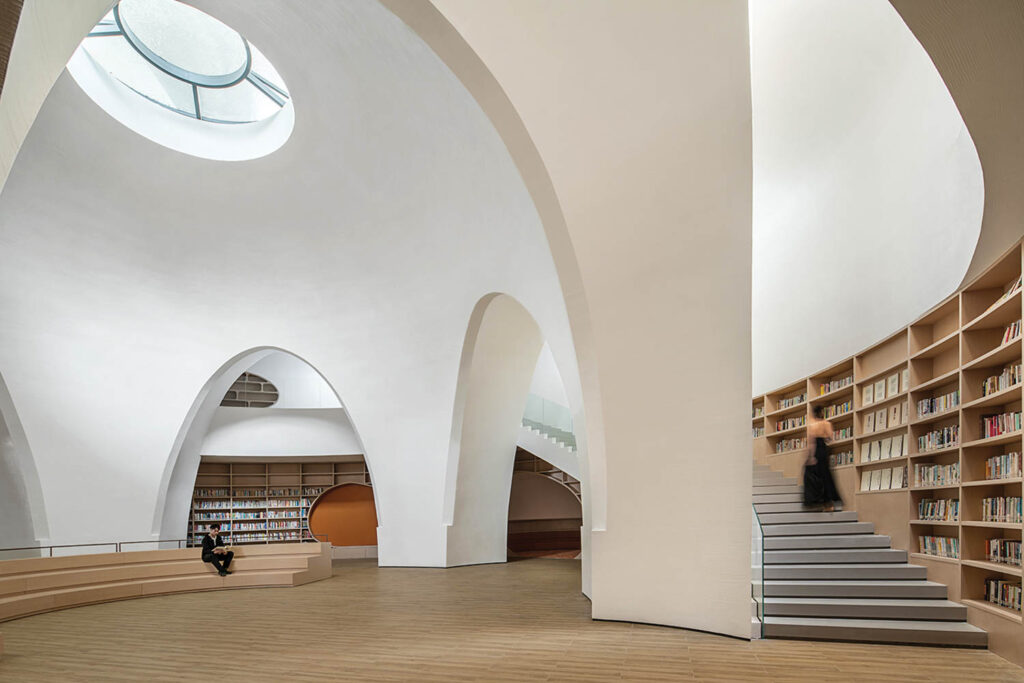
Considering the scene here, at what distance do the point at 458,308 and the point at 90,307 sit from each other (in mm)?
6808

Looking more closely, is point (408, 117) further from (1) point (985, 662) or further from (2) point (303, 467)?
(2) point (303, 467)

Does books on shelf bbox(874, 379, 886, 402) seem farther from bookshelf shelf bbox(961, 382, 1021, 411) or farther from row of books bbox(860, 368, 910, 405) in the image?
bookshelf shelf bbox(961, 382, 1021, 411)

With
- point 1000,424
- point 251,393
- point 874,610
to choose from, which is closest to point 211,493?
point 251,393

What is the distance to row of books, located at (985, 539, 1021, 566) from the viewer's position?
17.9 ft

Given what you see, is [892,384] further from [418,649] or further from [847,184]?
[418,649]

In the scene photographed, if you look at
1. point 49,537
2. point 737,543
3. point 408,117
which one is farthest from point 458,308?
point 49,537

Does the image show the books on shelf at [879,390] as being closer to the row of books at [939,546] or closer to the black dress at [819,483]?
the black dress at [819,483]

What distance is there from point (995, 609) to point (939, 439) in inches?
68.8

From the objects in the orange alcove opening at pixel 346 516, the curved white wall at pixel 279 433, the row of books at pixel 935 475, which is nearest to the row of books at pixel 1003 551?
the row of books at pixel 935 475

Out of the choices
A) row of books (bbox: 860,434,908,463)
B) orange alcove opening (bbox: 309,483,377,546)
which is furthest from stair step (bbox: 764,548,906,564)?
orange alcove opening (bbox: 309,483,377,546)

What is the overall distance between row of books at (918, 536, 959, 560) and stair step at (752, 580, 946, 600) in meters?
0.30

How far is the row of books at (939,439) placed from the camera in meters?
6.39

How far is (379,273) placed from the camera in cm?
1247

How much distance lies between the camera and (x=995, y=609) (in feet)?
17.5
